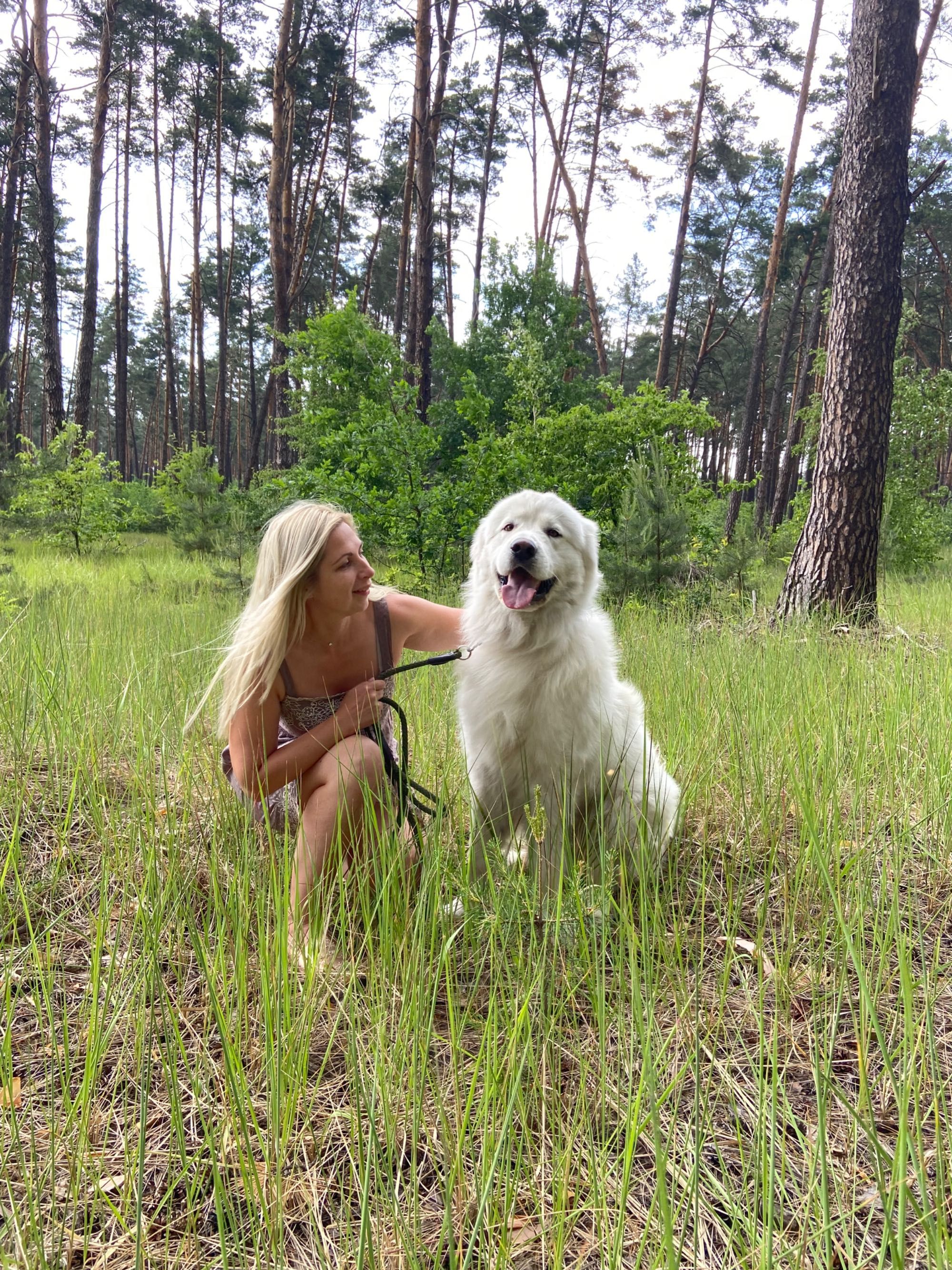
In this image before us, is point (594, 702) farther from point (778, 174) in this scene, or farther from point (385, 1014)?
point (778, 174)

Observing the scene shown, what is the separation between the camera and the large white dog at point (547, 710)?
2.31 metres

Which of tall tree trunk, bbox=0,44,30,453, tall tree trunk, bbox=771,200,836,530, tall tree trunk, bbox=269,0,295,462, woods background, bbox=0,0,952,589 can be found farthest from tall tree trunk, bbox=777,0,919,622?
tall tree trunk, bbox=0,44,30,453

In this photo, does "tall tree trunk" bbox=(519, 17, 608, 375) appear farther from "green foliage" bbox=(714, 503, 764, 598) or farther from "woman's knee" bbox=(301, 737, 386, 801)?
"woman's knee" bbox=(301, 737, 386, 801)

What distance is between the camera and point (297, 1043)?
1.42 metres

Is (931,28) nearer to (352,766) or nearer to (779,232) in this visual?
(779,232)

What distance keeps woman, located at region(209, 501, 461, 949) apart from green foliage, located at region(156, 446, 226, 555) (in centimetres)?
923

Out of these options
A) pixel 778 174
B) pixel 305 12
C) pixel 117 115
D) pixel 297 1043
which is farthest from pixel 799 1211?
pixel 117 115

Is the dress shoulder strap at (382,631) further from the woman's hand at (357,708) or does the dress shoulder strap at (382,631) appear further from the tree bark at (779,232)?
the tree bark at (779,232)

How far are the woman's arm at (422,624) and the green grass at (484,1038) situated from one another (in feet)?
1.56

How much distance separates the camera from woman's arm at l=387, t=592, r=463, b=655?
258cm

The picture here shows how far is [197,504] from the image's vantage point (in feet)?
37.6

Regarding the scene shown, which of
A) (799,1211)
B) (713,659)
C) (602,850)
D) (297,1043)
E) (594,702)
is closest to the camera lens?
(799,1211)

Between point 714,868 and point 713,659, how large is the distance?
75.2 inches

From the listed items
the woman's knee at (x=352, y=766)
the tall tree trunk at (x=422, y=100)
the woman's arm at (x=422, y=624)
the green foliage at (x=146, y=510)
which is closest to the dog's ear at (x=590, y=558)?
the woman's arm at (x=422, y=624)
